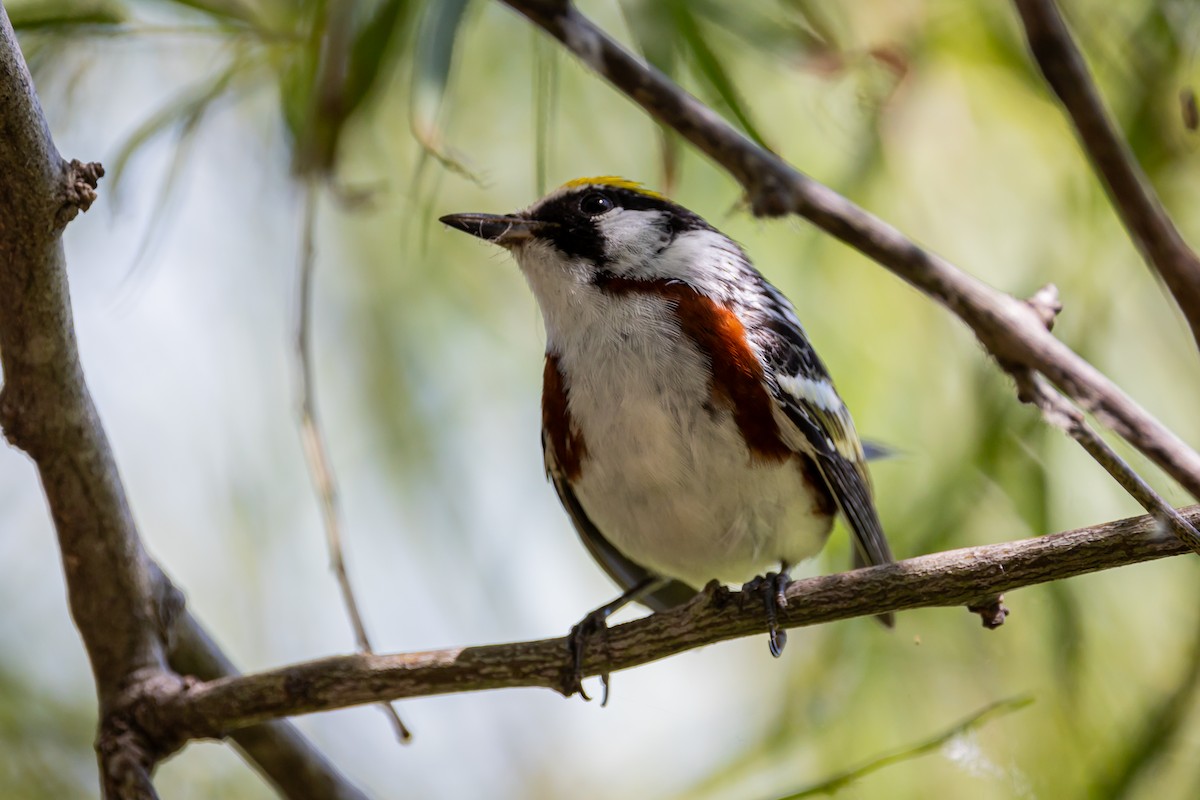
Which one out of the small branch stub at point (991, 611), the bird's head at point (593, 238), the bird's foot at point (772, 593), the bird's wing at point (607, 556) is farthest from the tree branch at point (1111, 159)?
the bird's wing at point (607, 556)

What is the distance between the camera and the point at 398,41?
2.47m

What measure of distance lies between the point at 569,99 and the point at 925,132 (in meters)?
1.07

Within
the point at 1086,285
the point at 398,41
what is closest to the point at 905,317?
the point at 1086,285

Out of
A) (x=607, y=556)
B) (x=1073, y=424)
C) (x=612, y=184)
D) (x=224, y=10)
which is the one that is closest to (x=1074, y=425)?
(x=1073, y=424)

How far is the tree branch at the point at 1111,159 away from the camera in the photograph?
119 cm

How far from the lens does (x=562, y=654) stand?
217 centimetres

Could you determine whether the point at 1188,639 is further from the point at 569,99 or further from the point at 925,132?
the point at 569,99

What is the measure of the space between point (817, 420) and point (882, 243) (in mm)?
1231

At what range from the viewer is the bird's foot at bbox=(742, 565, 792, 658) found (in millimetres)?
2074

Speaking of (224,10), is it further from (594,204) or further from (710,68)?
(710,68)

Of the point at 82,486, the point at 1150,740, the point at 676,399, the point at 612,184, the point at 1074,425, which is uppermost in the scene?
the point at 612,184

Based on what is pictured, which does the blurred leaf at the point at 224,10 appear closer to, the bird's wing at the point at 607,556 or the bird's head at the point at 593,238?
the bird's head at the point at 593,238

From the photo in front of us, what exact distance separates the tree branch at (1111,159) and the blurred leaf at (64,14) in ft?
6.26

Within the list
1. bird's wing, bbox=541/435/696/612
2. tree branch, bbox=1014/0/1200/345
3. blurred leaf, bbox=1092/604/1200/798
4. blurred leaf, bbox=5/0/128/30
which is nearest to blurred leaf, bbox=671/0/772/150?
tree branch, bbox=1014/0/1200/345
